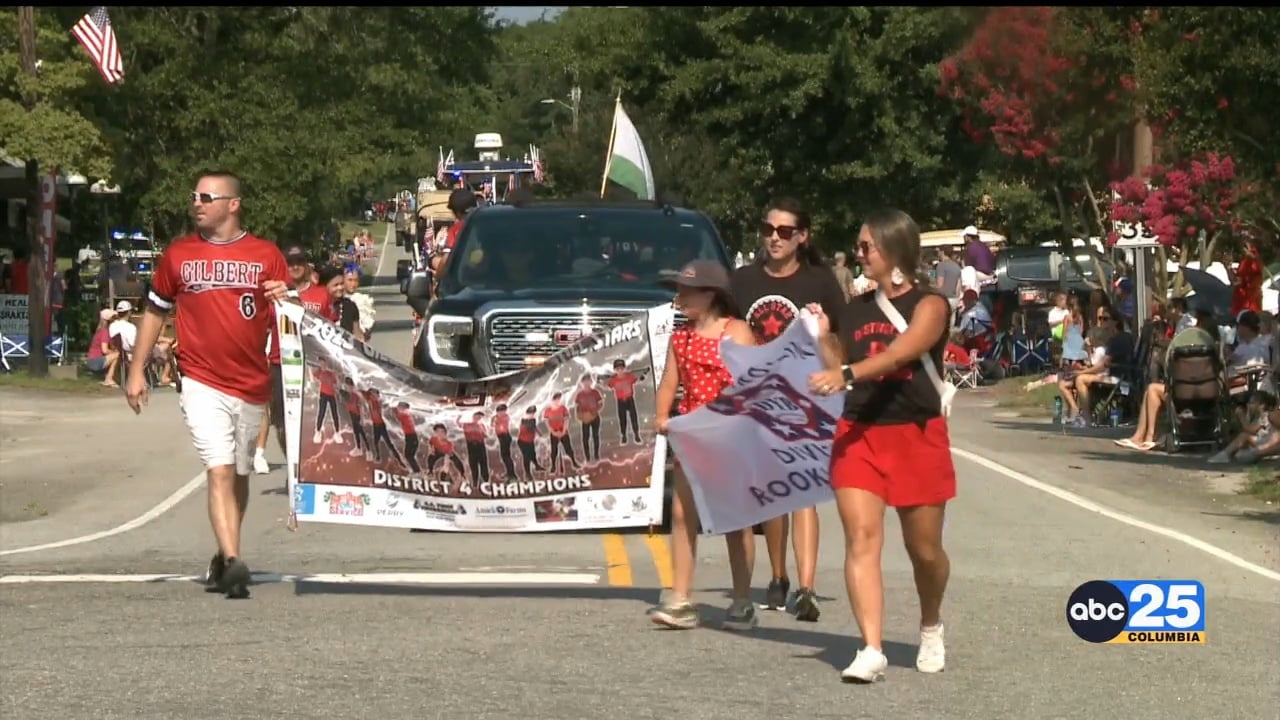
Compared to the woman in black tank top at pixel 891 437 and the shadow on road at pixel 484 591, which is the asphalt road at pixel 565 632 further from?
the woman in black tank top at pixel 891 437

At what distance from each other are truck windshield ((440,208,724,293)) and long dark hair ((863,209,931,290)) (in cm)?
602

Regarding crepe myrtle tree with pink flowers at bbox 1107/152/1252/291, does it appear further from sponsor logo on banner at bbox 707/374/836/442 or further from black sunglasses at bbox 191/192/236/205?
black sunglasses at bbox 191/192/236/205

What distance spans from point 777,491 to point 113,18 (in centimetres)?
3166

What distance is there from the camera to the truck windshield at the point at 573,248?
14.5m

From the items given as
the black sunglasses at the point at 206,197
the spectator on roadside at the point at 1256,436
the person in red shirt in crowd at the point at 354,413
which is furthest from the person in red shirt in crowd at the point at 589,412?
the spectator on roadside at the point at 1256,436

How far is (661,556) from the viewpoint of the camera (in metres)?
12.7

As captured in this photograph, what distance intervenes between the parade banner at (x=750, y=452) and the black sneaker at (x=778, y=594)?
847 mm

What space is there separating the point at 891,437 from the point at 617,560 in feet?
14.7

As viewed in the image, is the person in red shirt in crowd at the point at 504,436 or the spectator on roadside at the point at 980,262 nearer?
the person in red shirt in crowd at the point at 504,436

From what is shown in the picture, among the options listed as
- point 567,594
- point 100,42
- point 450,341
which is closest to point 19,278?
point 100,42

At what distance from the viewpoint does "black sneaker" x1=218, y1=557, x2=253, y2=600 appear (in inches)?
404

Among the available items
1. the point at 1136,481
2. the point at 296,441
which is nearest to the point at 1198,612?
the point at 296,441

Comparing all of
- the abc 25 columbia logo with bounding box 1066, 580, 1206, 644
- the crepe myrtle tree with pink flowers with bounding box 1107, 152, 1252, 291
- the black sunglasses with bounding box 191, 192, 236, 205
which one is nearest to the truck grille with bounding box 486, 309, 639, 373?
the black sunglasses with bounding box 191, 192, 236, 205

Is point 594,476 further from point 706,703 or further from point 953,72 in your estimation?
point 953,72
